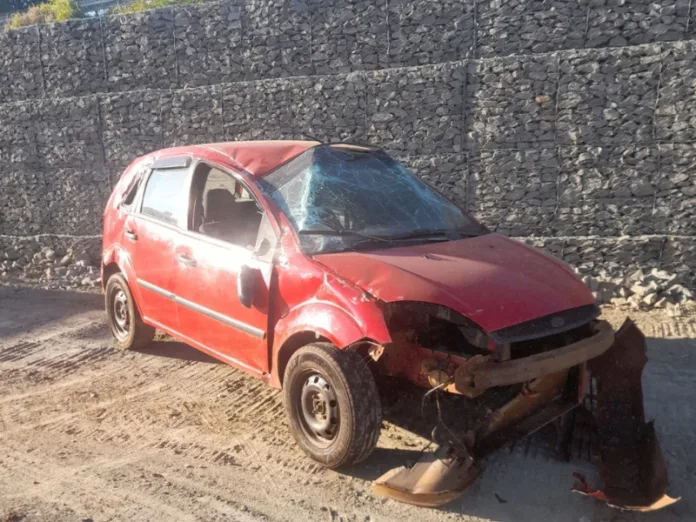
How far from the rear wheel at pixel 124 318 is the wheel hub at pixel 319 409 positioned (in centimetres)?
252

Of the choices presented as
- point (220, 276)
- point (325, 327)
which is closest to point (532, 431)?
point (325, 327)

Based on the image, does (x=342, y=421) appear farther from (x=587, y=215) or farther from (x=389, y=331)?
(x=587, y=215)

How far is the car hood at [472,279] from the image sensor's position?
3.20 m

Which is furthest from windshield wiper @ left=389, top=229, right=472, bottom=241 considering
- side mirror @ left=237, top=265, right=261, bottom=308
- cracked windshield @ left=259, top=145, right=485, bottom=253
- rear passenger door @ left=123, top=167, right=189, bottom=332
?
rear passenger door @ left=123, top=167, right=189, bottom=332

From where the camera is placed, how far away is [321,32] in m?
8.89

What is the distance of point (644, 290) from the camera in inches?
270

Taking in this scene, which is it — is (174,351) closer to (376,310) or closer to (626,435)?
(376,310)

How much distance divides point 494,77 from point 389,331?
5760mm

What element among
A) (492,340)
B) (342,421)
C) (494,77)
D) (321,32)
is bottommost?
(342,421)

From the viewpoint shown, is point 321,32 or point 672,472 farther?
point 321,32

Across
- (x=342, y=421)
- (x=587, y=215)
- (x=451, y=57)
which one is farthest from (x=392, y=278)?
(x=451, y=57)

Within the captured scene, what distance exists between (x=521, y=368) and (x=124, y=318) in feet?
13.2

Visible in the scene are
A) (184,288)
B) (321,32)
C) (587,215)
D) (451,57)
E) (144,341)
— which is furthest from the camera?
(321,32)

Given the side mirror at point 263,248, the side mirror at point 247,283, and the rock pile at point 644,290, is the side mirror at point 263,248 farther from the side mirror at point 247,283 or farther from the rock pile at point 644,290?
the rock pile at point 644,290
